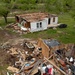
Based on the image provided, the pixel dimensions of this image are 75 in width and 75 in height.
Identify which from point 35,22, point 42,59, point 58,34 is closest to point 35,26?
point 35,22

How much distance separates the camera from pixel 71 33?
1139 inches

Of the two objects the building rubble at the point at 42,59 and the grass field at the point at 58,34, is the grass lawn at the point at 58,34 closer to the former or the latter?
the grass field at the point at 58,34

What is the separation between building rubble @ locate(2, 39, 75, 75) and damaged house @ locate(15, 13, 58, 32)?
23.7 ft

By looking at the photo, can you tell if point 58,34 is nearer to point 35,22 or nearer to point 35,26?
point 35,26

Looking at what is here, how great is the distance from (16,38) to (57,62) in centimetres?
1055

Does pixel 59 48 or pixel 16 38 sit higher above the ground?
pixel 59 48

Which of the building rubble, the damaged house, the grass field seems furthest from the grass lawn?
the building rubble

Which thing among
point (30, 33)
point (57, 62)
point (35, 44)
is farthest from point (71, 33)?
point (57, 62)

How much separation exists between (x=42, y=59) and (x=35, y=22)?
1224 cm

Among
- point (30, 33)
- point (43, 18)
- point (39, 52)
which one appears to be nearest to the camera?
point (39, 52)

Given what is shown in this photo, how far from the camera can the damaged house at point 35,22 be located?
29642mm

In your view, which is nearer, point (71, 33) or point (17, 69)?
point (17, 69)

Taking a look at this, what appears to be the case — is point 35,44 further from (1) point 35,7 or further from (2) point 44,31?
(1) point 35,7

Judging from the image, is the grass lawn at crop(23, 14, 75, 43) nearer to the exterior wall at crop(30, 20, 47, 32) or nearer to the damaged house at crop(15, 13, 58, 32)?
the exterior wall at crop(30, 20, 47, 32)
